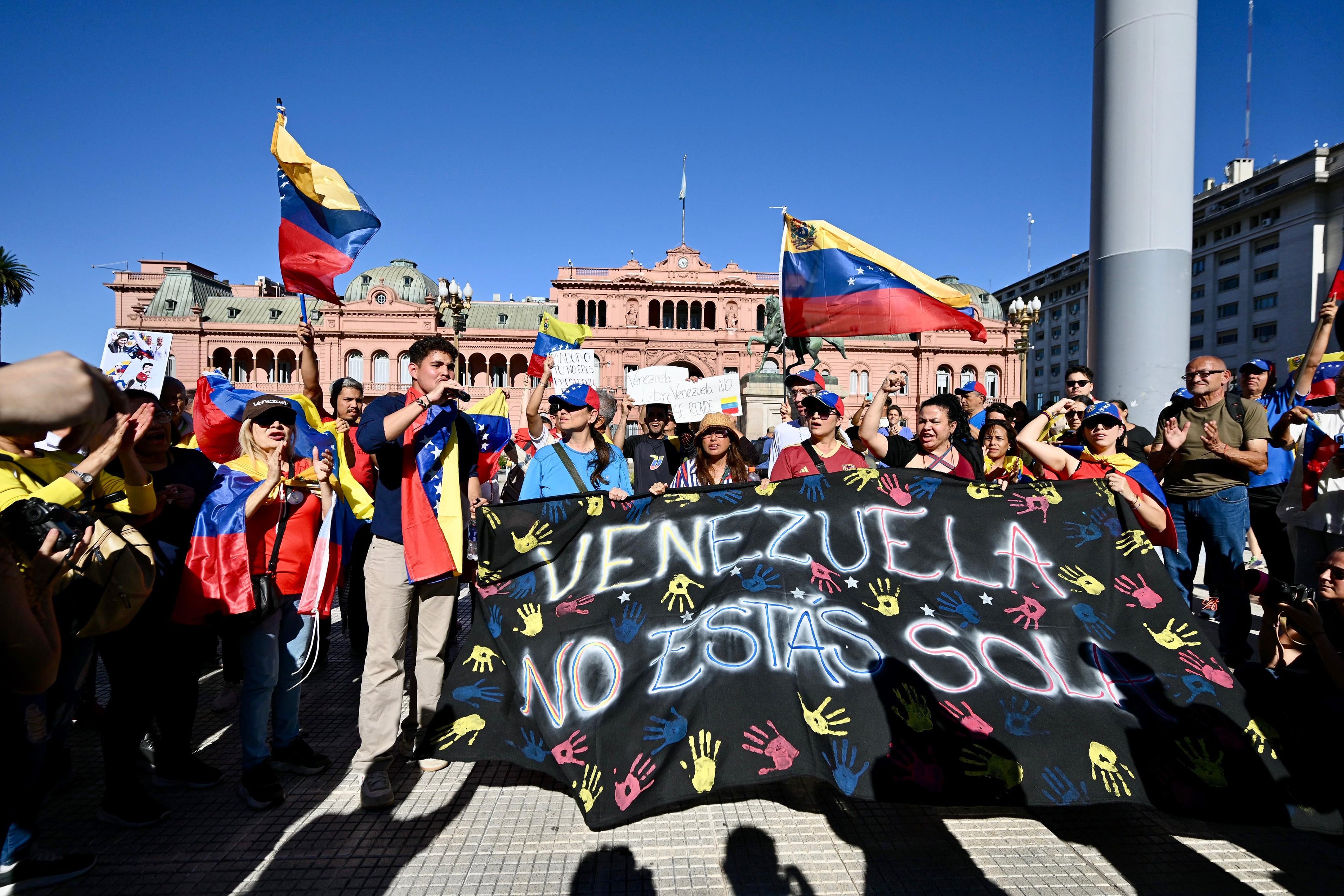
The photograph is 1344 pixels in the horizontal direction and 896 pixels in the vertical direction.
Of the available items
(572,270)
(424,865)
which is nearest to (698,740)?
(424,865)

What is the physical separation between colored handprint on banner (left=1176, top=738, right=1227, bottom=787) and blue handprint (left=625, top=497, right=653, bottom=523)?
8.29 ft

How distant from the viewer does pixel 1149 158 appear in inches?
282

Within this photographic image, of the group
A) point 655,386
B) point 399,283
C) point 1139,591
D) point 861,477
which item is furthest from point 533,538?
point 399,283

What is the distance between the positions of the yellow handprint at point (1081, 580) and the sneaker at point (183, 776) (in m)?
4.33

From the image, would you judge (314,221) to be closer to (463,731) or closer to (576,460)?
(576,460)

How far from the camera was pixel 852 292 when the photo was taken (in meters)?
5.46

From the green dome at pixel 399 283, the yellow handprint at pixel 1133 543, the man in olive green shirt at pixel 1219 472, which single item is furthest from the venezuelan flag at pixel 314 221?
the green dome at pixel 399 283

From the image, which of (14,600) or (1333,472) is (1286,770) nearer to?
(1333,472)

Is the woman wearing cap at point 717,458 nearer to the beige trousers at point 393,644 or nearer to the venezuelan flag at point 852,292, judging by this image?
the venezuelan flag at point 852,292

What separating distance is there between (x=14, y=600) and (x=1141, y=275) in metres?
8.72

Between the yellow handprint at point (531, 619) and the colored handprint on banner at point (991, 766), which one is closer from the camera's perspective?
the colored handprint on banner at point (991, 766)

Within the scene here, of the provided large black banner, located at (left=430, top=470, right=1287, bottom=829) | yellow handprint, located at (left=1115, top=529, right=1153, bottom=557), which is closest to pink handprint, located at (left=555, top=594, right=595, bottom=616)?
large black banner, located at (left=430, top=470, right=1287, bottom=829)

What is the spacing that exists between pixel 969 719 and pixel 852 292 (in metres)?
3.49

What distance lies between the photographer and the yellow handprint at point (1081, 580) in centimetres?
342
